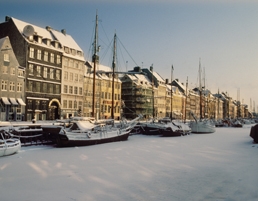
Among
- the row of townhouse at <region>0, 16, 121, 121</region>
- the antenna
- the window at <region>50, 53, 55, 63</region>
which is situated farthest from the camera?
the window at <region>50, 53, 55, 63</region>

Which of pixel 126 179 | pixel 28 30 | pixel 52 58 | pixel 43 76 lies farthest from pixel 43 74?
pixel 126 179

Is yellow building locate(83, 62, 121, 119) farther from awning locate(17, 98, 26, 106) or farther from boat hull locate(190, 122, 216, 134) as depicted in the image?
boat hull locate(190, 122, 216, 134)

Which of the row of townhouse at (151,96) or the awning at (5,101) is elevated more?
the row of townhouse at (151,96)

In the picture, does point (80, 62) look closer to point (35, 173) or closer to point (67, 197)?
point (35, 173)

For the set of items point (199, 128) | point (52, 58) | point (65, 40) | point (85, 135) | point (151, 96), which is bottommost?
point (199, 128)

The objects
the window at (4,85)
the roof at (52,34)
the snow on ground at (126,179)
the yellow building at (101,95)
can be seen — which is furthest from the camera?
the yellow building at (101,95)

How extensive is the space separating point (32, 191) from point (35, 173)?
3887 mm

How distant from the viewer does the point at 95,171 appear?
54.7 ft

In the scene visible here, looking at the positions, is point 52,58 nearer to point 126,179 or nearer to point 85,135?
point 85,135

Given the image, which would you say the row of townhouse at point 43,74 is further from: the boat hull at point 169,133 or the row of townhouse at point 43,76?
the boat hull at point 169,133

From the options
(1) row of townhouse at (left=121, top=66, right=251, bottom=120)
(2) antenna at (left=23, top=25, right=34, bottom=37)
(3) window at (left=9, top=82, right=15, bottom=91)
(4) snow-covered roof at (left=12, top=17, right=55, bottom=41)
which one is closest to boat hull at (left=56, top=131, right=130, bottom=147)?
(3) window at (left=9, top=82, right=15, bottom=91)

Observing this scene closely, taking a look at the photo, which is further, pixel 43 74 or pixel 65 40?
pixel 65 40

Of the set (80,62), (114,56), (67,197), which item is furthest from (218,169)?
(80,62)

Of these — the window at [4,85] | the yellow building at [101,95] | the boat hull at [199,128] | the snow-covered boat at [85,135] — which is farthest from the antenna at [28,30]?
the boat hull at [199,128]
